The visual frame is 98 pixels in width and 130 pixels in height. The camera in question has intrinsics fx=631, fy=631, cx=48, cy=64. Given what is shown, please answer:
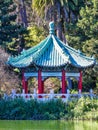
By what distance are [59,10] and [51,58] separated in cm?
1137

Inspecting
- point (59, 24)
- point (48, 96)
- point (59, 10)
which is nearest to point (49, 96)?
point (48, 96)

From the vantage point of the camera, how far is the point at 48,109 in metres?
38.6

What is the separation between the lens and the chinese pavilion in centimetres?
4091

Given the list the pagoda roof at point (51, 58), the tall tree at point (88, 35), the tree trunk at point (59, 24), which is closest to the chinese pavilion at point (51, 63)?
the pagoda roof at point (51, 58)

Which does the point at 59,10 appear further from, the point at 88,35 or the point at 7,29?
the point at 7,29

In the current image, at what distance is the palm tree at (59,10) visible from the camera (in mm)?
51812

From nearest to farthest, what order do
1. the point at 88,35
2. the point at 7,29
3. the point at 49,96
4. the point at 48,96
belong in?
the point at 49,96, the point at 48,96, the point at 88,35, the point at 7,29

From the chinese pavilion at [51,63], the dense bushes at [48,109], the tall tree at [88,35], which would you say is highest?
the tall tree at [88,35]

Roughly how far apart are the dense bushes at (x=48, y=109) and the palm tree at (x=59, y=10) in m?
13.9

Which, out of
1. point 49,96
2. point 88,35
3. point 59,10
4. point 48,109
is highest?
point 59,10

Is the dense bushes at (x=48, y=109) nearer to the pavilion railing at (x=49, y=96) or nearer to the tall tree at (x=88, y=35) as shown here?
the pavilion railing at (x=49, y=96)

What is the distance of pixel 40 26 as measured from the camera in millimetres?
55812

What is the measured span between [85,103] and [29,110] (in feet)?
11.3

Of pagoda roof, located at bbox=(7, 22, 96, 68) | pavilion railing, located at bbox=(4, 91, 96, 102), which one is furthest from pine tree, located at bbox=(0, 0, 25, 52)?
pavilion railing, located at bbox=(4, 91, 96, 102)
